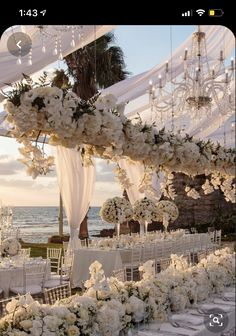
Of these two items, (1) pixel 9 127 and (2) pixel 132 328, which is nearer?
(1) pixel 9 127

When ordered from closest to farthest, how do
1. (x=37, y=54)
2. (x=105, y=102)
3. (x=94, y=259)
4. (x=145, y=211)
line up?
1. (x=105, y=102)
2. (x=37, y=54)
3. (x=94, y=259)
4. (x=145, y=211)

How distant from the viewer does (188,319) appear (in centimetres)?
329

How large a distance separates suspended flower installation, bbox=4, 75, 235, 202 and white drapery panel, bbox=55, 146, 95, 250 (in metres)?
7.35

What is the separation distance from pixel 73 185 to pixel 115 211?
181cm

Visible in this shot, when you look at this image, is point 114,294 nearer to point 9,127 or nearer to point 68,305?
point 68,305

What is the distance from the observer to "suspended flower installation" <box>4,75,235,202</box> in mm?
2537

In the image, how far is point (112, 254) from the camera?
29.3 feet

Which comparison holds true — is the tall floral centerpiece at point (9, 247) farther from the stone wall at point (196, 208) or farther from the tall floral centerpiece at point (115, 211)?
the stone wall at point (196, 208)

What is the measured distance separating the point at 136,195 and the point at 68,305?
36.9 ft

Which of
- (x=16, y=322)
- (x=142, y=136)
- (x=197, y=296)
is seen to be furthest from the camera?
(x=197, y=296)

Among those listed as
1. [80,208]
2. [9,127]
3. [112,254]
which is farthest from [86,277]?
[9,127]

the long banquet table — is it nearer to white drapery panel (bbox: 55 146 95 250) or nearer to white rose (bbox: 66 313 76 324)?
white drapery panel (bbox: 55 146 95 250)
